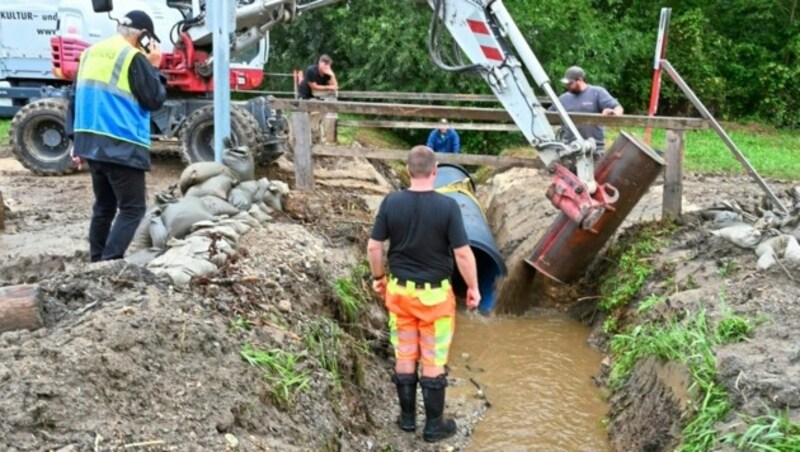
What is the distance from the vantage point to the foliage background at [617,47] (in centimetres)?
1644

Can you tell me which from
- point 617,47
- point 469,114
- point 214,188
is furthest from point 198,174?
point 617,47

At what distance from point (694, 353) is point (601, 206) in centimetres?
223

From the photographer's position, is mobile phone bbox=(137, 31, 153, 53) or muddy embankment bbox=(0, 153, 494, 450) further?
mobile phone bbox=(137, 31, 153, 53)

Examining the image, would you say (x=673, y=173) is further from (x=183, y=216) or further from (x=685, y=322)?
(x=183, y=216)

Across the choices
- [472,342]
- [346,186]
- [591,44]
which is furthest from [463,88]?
[472,342]

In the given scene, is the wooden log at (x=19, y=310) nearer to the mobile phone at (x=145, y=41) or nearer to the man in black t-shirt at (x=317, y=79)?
the mobile phone at (x=145, y=41)

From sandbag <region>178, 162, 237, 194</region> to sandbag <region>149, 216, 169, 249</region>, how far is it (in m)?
0.80

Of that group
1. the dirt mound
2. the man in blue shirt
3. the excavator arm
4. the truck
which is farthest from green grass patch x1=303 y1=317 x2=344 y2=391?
the man in blue shirt

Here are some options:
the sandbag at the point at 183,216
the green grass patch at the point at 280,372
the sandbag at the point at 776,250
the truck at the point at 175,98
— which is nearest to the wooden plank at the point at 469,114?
the sandbag at the point at 776,250

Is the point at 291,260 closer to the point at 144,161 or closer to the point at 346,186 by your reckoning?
the point at 144,161

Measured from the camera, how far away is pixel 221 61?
632 centimetres

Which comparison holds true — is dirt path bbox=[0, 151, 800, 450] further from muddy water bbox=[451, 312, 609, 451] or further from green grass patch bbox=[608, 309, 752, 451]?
muddy water bbox=[451, 312, 609, 451]

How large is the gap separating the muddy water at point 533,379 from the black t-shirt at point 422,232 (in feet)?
4.14

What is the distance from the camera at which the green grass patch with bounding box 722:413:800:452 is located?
10.4 feet
